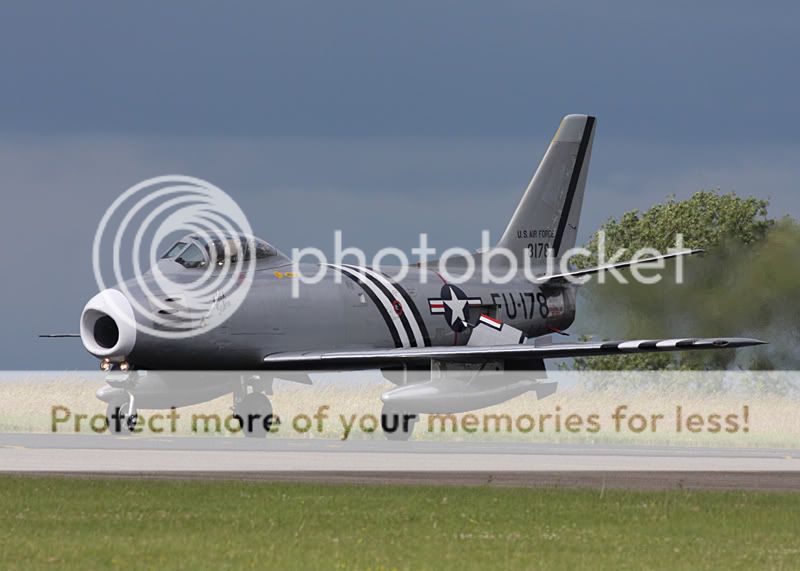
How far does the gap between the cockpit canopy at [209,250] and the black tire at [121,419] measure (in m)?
3.13

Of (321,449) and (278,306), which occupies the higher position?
(278,306)

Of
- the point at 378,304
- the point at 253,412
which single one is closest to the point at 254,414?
the point at 253,412

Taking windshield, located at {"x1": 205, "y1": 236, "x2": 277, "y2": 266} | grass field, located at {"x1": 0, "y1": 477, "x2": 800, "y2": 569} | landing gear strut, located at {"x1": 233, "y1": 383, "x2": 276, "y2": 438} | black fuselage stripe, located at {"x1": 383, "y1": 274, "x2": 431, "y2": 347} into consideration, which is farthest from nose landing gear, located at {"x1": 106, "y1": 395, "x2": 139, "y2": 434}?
grass field, located at {"x1": 0, "y1": 477, "x2": 800, "y2": 569}

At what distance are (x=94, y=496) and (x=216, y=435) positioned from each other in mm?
14019

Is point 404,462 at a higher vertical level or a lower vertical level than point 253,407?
lower

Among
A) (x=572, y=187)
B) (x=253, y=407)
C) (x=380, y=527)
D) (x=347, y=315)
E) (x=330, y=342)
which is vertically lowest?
(x=380, y=527)

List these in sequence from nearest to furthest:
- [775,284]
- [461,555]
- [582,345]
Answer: [461,555] < [582,345] < [775,284]

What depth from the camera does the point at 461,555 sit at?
13.3 m

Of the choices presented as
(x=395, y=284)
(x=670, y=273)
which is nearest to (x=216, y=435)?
(x=395, y=284)

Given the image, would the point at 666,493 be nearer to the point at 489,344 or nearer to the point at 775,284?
the point at 489,344

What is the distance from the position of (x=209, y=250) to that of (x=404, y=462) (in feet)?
30.9

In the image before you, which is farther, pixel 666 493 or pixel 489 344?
pixel 489 344

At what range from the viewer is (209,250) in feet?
102

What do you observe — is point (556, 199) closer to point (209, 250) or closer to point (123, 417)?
point (209, 250)
